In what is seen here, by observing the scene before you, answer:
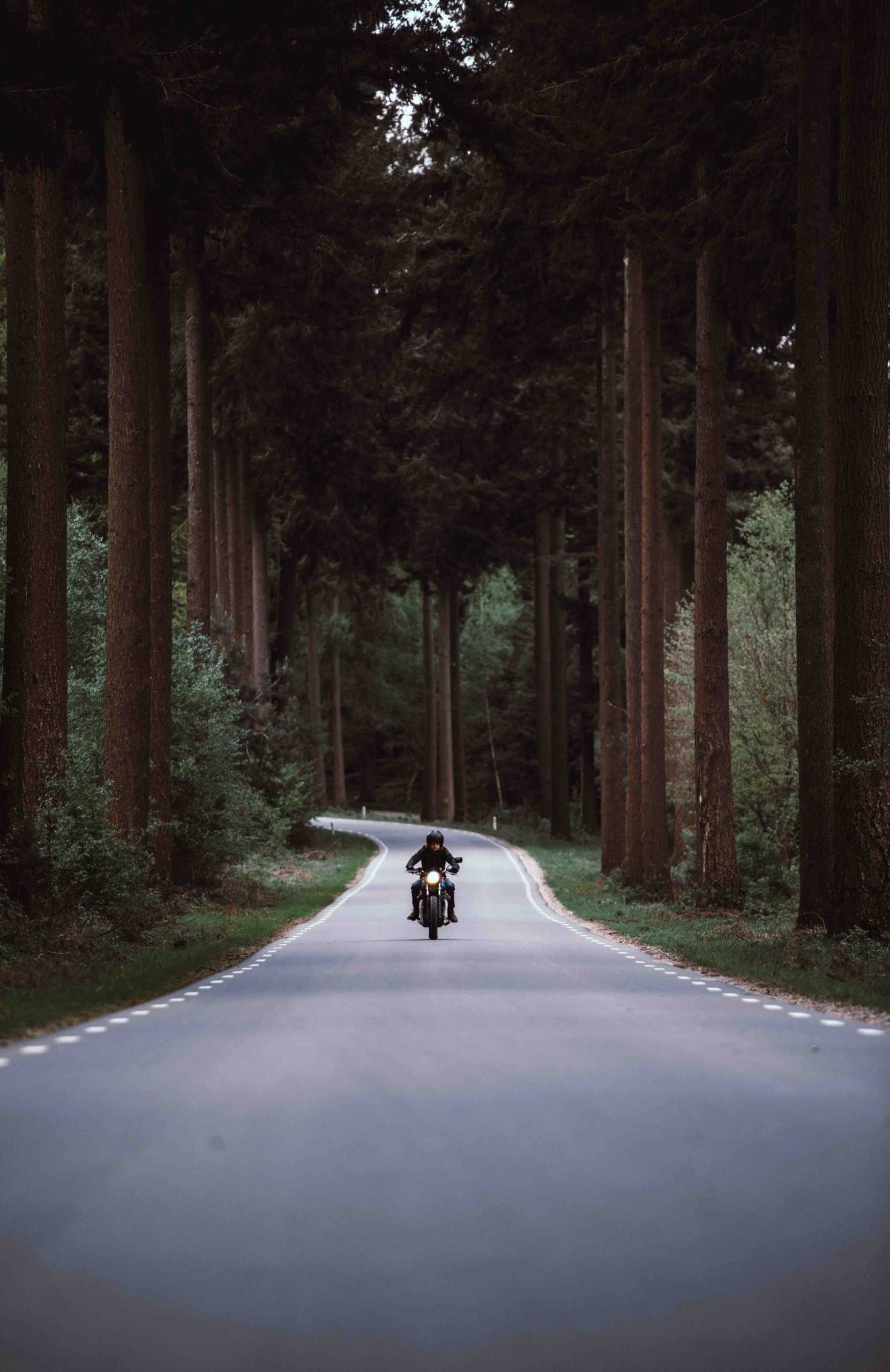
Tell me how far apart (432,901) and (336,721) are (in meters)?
58.4

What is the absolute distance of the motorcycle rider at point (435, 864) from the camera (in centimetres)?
2164

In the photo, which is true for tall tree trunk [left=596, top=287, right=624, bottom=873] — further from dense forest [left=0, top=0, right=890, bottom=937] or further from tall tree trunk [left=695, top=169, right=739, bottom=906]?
tall tree trunk [left=695, top=169, right=739, bottom=906]

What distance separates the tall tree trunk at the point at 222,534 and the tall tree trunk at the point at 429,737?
2457cm

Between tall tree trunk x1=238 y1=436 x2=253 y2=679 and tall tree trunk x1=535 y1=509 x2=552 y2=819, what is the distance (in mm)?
11620

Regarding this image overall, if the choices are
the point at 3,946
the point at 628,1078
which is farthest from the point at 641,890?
the point at 628,1078

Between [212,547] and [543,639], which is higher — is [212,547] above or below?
above

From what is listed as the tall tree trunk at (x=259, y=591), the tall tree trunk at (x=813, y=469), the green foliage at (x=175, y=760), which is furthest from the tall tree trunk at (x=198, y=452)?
the tall tree trunk at (x=813, y=469)

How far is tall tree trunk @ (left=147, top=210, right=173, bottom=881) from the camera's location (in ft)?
81.5

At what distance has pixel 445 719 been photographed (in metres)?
69.2

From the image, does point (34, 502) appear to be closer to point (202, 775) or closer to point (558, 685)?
point (202, 775)

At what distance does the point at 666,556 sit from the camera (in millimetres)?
44750

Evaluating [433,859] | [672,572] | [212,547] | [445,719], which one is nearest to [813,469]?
[433,859]

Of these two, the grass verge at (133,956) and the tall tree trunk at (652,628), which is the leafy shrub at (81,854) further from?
the tall tree trunk at (652,628)

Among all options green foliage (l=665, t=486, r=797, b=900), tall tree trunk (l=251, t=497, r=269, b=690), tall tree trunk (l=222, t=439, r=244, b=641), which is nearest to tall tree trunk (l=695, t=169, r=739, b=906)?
green foliage (l=665, t=486, r=797, b=900)
